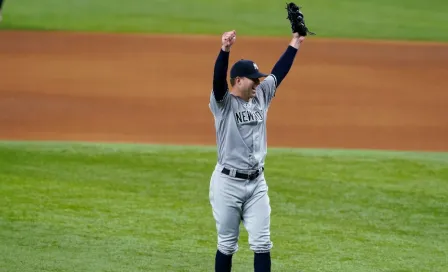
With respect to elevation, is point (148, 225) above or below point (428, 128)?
below

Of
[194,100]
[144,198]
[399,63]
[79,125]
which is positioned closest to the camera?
[144,198]

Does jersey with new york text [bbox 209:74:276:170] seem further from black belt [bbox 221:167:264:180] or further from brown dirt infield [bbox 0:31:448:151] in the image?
brown dirt infield [bbox 0:31:448:151]

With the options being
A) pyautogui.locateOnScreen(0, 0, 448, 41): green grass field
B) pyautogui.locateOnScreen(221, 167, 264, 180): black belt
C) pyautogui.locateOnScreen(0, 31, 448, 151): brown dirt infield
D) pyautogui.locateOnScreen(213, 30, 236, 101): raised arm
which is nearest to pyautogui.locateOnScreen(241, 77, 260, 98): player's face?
pyautogui.locateOnScreen(213, 30, 236, 101): raised arm

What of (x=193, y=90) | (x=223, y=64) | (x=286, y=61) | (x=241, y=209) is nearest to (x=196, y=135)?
(x=193, y=90)

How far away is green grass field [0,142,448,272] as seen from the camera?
27.6 feet

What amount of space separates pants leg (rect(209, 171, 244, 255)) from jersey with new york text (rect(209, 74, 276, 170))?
0.41 feet

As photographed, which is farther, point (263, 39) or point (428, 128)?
point (263, 39)

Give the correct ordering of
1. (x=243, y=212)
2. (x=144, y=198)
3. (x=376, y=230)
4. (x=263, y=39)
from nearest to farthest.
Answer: (x=243, y=212) < (x=376, y=230) < (x=144, y=198) < (x=263, y=39)

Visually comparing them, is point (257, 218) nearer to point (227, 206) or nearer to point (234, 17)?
point (227, 206)

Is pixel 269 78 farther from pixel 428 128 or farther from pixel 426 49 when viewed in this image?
pixel 426 49

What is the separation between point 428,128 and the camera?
14.4 meters

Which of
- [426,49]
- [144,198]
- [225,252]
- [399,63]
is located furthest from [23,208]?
[426,49]

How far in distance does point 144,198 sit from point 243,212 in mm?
3496

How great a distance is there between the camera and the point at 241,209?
22.8 feet
